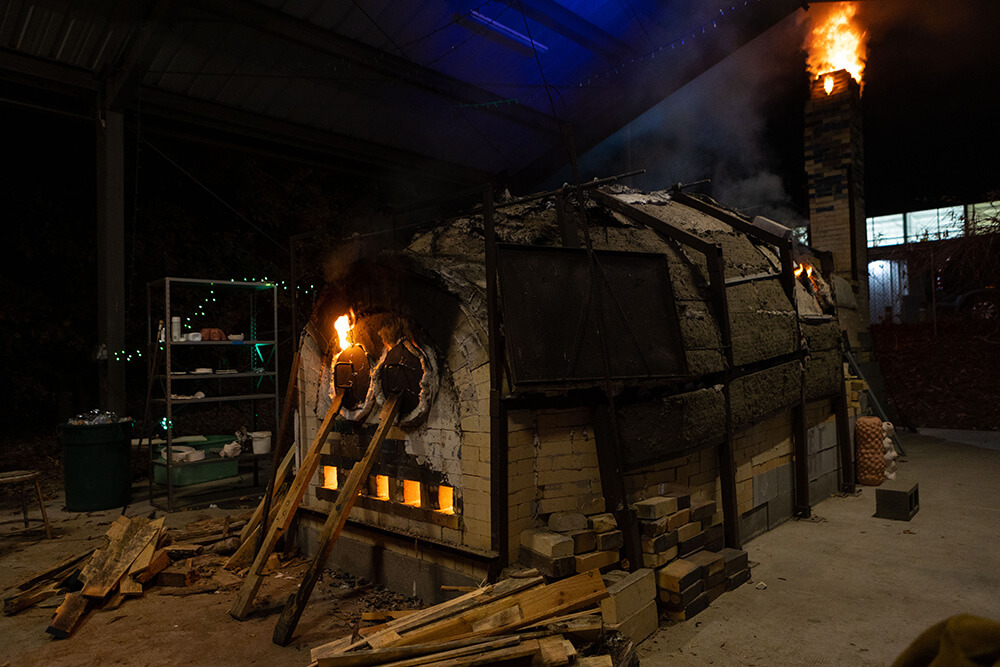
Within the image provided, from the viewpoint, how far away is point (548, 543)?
4645 mm

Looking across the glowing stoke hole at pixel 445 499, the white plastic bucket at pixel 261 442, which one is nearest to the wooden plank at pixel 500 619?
the glowing stoke hole at pixel 445 499

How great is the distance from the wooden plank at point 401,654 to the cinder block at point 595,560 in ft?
3.64

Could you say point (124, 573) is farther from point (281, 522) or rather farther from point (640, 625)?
point (640, 625)

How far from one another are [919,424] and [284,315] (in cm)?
1675

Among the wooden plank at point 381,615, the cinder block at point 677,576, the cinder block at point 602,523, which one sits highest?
the cinder block at point 602,523

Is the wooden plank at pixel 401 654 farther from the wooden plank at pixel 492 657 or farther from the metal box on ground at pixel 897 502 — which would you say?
the metal box on ground at pixel 897 502

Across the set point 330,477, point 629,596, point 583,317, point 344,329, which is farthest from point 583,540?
point 344,329

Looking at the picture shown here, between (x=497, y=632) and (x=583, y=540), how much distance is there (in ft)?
3.56

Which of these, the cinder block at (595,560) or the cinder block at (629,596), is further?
the cinder block at (595,560)

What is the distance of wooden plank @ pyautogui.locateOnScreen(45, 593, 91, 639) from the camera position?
5.07m

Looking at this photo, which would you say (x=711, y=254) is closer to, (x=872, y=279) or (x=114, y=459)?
(x=114, y=459)

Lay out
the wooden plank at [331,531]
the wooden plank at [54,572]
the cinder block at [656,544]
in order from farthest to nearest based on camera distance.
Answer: the wooden plank at [54,572] → the cinder block at [656,544] → the wooden plank at [331,531]

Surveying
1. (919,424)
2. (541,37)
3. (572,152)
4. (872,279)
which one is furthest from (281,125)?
(872,279)

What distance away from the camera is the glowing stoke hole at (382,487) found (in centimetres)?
610
